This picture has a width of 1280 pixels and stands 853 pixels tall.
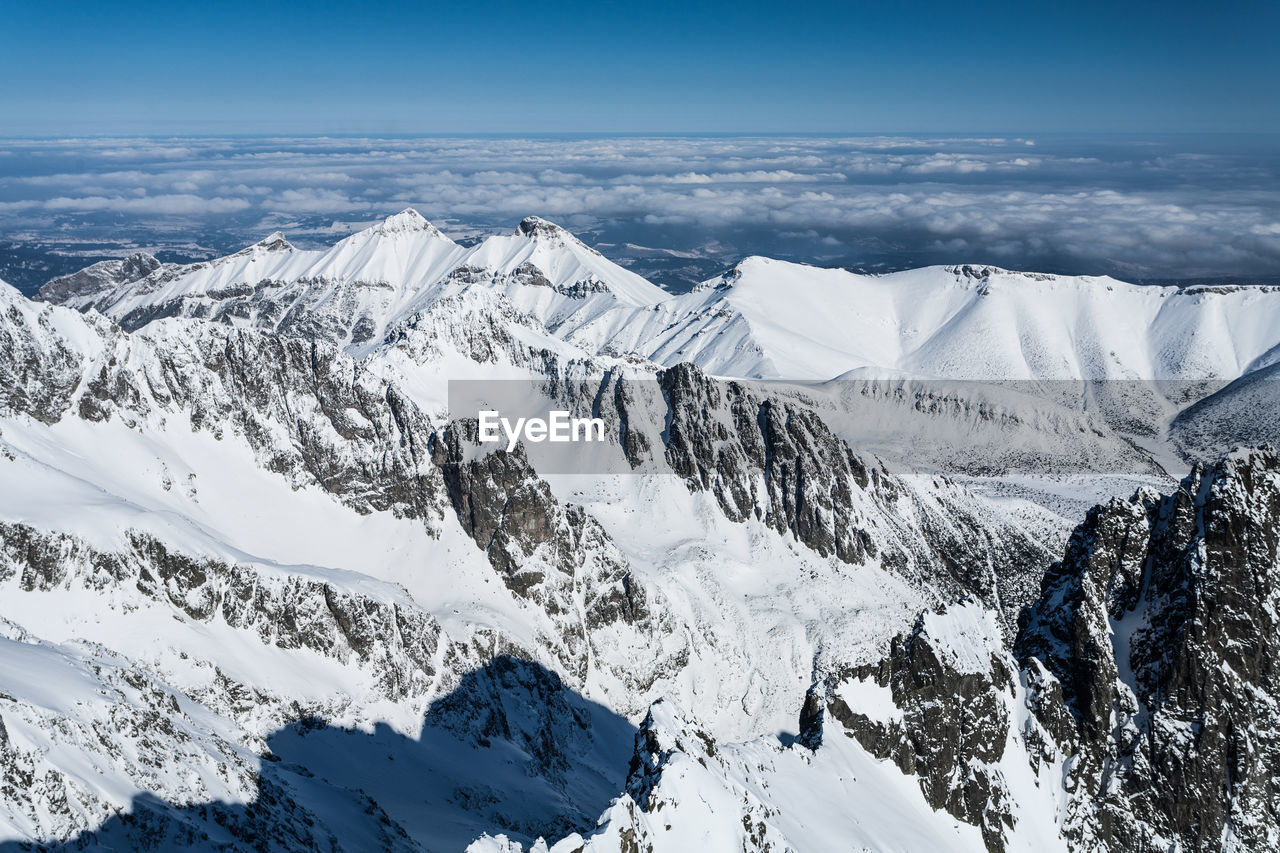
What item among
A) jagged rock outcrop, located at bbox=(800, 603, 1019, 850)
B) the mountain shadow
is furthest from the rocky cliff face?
the mountain shadow

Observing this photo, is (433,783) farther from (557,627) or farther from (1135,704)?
(1135,704)

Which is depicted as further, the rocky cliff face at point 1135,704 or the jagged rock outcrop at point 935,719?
the rocky cliff face at point 1135,704

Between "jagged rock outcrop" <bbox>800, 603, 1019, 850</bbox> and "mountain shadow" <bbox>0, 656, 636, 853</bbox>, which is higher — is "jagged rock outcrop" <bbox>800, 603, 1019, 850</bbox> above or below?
above

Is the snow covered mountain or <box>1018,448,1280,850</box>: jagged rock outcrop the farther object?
<box>1018,448,1280,850</box>: jagged rock outcrop

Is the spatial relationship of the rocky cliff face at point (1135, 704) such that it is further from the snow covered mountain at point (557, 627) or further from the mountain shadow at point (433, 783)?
the mountain shadow at point (433, 783)

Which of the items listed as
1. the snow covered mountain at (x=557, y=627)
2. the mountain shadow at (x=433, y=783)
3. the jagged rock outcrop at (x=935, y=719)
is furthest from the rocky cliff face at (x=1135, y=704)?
the mountain shadow at (x=433, y=783)

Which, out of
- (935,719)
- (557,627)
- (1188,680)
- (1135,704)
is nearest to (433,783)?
(557,627)

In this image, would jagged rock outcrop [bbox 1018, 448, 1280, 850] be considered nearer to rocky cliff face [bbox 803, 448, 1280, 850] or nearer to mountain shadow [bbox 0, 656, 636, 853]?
rocky cliff face [bbox 803, 448, 1280, 850]
